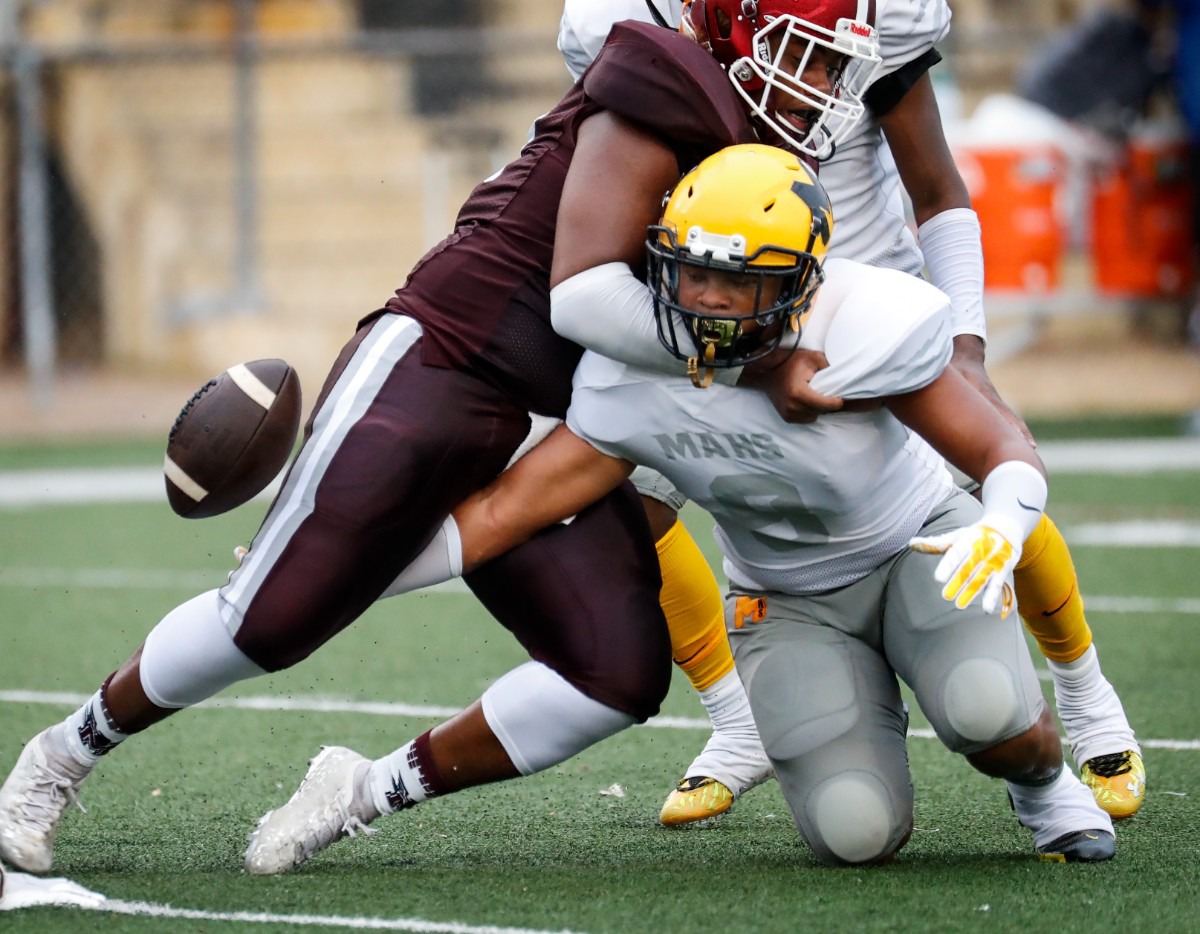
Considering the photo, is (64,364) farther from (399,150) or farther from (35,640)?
(35,640)

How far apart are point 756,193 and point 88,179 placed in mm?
10863

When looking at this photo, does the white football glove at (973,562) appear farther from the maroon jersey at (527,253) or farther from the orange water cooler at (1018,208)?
the orange water cooler at (1018,208)

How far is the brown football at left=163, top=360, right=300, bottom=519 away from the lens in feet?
9.80

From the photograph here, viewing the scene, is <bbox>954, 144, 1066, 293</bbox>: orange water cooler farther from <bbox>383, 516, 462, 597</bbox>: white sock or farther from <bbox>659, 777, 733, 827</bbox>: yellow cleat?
<bbox>383, 516, 462, 597</bbox>: white sock

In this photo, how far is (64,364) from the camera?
12.8 meters

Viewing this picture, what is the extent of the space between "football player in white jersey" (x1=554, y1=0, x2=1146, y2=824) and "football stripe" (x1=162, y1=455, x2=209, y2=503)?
0.82 m

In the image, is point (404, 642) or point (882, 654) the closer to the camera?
point (882, 654)

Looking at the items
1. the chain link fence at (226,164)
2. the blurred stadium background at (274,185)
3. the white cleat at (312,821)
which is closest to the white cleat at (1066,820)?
the white cleat at (312,821)

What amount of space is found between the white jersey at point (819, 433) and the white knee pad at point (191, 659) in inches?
25.3

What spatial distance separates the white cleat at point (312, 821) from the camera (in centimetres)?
293

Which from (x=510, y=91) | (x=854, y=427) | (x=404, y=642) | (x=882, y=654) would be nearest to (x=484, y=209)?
(x=854, y=427)

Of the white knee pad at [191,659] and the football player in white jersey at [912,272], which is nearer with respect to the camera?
the white knee pad at [191,659]

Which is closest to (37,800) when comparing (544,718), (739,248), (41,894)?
(41,894)

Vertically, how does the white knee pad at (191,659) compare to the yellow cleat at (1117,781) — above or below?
above
